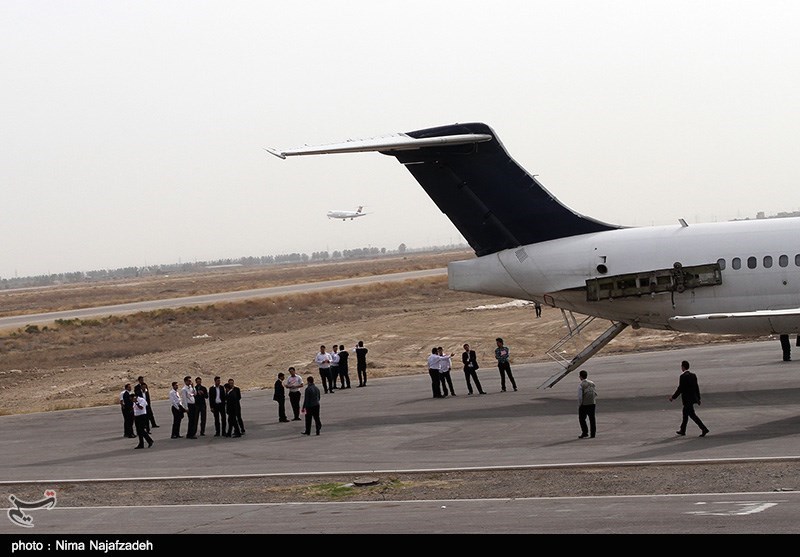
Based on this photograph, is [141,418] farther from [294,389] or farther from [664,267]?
[664,267]

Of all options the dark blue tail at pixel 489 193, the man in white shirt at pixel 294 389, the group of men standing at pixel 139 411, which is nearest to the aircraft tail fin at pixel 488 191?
the dark blue tail at pixel 489 193

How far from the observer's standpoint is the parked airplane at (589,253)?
2839 cm

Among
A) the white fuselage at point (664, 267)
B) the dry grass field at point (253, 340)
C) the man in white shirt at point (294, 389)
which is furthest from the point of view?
the dry grass field at point (253, 340)

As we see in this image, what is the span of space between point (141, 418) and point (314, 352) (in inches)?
884

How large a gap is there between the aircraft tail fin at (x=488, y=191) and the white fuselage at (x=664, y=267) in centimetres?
44

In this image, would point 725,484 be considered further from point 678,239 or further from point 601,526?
point 678,239

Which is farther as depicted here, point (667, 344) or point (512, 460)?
point (667, 344)

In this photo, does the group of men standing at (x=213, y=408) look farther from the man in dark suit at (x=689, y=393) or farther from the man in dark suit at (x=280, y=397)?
the man in dark suit at (x=689, y=393)

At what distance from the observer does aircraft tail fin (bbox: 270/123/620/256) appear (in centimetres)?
3012

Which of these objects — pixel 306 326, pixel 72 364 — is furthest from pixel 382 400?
pixel 306 326

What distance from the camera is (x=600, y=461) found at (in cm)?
2050

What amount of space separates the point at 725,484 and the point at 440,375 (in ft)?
50.3

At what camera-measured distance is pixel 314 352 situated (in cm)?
4959

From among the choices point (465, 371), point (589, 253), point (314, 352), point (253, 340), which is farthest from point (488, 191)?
point (253, 340)
